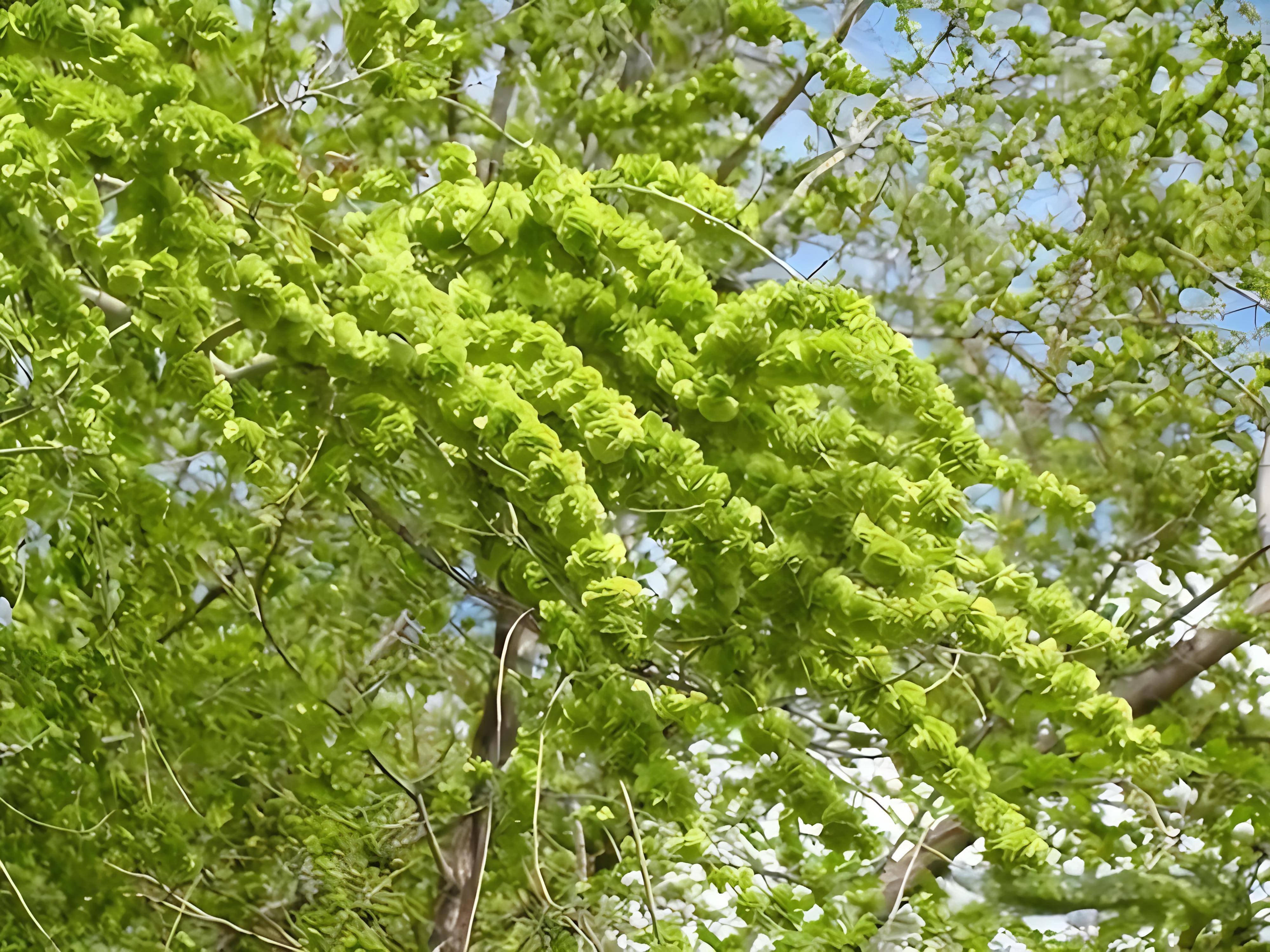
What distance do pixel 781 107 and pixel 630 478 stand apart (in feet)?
1.60

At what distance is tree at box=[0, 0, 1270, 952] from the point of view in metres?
0.80

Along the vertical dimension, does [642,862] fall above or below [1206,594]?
below

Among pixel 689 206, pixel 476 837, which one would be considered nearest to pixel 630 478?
pixel 689 206

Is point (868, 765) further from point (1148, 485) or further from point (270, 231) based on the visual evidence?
point (270, 231)

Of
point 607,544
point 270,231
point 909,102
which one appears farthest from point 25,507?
point 909,102

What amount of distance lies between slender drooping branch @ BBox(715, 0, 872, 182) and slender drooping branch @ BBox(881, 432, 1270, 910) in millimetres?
536

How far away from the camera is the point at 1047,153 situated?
1.11m

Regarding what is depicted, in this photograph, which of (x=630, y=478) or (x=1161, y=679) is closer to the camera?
(x=630, y=478)

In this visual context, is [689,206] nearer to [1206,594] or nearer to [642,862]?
[642,862]

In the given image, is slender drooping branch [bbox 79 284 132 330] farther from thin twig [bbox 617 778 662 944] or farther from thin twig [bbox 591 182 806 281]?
thin twig [bbox 617 778 662 944]

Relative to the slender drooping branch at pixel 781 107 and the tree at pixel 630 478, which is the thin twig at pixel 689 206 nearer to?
the tree at pixel 630 478

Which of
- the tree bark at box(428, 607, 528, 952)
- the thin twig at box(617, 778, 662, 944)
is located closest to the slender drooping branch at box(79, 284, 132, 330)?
the tree bark at box(428, 607, 528, 952)

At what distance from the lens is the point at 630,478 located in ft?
2.63

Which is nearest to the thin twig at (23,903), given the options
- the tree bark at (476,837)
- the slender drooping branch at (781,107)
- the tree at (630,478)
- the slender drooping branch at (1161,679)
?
the tree at (630,478)
